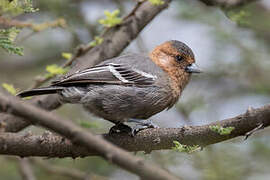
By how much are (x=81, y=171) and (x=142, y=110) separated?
213 centimetres

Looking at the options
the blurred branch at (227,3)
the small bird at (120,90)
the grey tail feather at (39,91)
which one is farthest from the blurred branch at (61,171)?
the blurred branch at (227,3)

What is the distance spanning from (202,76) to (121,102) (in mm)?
3231

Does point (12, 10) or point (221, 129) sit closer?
point (221, 129)

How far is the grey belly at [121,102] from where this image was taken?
5117 mm

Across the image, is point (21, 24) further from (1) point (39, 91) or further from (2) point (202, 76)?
(2) point (202, 76)

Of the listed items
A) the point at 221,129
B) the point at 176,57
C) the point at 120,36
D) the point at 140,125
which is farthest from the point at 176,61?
the point at 221,129

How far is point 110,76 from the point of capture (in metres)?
5.36

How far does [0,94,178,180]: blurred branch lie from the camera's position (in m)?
2.71

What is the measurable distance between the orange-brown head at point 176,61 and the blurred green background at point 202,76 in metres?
0.77

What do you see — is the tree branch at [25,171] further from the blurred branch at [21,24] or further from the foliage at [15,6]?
the foliage at [15,6]

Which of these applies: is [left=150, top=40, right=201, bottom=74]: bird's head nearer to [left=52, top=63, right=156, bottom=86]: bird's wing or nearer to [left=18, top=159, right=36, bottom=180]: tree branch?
[left=52, top=63, right=156, bottom=86]: bird's wing

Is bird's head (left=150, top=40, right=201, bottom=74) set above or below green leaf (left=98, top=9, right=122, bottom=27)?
below

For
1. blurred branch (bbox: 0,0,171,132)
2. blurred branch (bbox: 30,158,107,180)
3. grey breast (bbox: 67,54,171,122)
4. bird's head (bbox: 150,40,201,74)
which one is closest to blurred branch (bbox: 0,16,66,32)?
blurred branch (bbox: 0,0,171,132)

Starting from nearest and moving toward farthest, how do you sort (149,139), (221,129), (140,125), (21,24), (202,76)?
(221,129), (149,139), (21,24), (140,125), (202,76)
